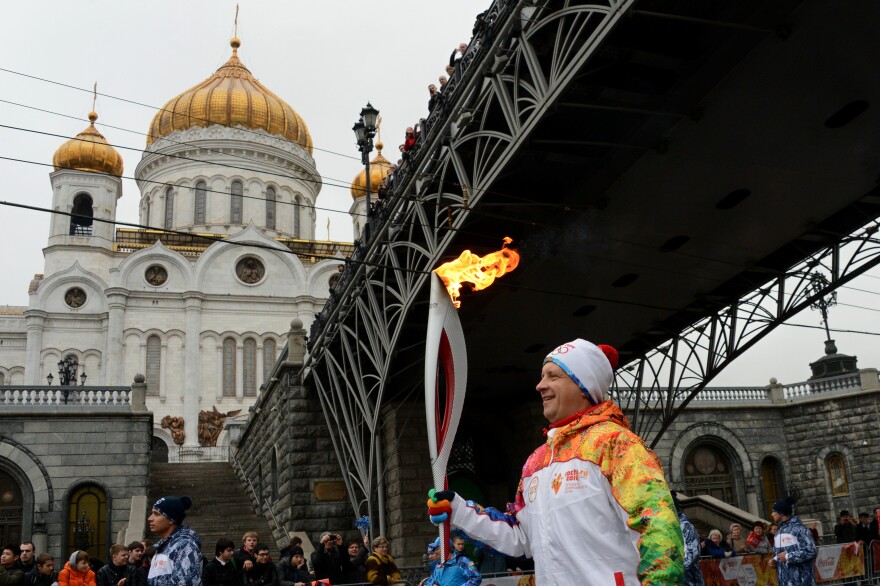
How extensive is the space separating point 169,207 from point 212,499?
1302 inches

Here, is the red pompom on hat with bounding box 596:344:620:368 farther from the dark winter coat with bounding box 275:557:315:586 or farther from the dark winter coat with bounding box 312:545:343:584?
the dark winter coat with bounding box 312:545:343:584

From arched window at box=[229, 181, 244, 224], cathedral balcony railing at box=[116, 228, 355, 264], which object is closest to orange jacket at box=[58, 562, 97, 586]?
cathedral balcony railing at box=[116, 228, 355, 264]

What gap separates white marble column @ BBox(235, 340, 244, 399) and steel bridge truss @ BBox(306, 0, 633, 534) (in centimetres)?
2689

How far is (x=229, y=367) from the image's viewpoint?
48656mm

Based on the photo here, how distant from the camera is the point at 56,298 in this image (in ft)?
161

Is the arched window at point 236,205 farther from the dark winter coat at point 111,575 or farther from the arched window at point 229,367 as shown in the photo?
the dark winter coat at point 111,575

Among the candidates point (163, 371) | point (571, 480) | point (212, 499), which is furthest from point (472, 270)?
point (163, 371)

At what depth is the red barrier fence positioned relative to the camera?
44.5 feet

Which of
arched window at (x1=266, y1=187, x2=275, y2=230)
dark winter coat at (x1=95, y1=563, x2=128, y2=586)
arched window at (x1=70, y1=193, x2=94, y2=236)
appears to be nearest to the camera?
dark winter coat at (x1=95, y1=563, x2=128, y2=586)

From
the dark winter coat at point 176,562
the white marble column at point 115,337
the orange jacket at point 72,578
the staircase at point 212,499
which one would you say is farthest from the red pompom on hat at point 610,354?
the white marble column at point 115,337

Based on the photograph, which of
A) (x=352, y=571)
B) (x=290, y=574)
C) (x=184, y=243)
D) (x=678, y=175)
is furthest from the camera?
(x=184, y=243)

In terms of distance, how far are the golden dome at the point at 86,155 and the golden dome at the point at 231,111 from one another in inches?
204

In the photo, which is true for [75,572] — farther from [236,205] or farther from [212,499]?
[236,205]

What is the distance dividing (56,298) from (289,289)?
1297cm
